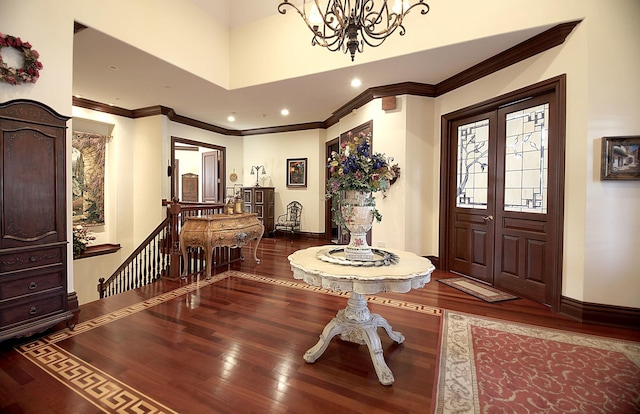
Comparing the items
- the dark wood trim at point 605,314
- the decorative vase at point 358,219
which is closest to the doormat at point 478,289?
the dark wood trim at point 605,314

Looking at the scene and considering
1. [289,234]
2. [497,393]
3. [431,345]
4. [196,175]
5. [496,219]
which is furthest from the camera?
[196,175]

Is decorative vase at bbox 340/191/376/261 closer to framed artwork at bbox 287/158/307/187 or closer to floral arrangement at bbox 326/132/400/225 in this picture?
floral arrangement at bbox 326/132/400/225

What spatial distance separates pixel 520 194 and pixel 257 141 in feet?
21.1

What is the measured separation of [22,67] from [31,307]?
200cm

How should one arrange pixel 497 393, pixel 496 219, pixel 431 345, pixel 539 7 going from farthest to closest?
1. pixel 496 219
2. pixel 539 7
3. pixel 431 345
4. pixel 497 393

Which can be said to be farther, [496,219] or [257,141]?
[257,141]

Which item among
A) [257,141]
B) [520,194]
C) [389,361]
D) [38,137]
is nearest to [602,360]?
[389,361]

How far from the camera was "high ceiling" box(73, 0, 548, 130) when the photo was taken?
11.5 feet

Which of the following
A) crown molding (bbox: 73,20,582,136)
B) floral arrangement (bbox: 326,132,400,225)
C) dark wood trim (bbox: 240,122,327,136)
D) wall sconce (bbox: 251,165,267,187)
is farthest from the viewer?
wall sconce (bbox: 251,165,267,187)

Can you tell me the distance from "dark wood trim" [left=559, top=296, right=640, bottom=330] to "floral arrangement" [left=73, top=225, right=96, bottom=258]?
23.6 ft

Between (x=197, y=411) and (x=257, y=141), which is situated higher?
(x=257, y=141)

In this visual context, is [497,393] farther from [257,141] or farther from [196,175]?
[196,175]

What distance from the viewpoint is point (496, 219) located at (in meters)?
3.84

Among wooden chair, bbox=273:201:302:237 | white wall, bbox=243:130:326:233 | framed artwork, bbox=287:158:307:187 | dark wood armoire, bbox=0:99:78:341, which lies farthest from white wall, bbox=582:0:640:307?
wooden chair, bbox=273:201:302:237
